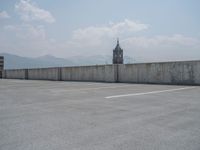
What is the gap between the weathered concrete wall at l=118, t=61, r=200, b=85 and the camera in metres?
14.7

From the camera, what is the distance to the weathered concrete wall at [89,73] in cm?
2019

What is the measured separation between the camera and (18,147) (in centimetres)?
308

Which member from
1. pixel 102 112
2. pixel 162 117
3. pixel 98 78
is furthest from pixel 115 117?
pixel 98 78

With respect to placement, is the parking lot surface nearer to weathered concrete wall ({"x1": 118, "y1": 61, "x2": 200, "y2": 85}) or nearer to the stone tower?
weathered concrete wall ({"x1": 118, "y1": 61, "x2": 200, "y2": 85})

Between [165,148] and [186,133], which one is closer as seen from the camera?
[165,148]

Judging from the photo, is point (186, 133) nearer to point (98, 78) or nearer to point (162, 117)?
point (162, 117)

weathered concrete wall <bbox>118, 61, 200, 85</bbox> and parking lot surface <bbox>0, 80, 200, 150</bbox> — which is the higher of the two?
weathered concrete wall <bbox>118, 61, 200, 85</bbox>

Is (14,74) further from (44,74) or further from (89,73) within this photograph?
(89,73)

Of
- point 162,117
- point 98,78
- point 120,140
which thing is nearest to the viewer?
point 120,140

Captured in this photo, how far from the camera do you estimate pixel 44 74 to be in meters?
A: 28.5

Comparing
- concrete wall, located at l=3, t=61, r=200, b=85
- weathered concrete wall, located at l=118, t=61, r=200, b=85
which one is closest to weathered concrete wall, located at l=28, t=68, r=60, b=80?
concrete wall, located at l=3, t=61, r=200, b=85

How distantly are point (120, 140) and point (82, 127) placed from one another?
95cm

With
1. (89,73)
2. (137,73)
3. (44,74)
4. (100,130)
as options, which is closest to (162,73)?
(137,73)

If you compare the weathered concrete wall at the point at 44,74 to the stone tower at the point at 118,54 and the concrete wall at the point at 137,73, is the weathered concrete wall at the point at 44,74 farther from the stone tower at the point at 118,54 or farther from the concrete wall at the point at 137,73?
the stone tower at the point at 118,54
